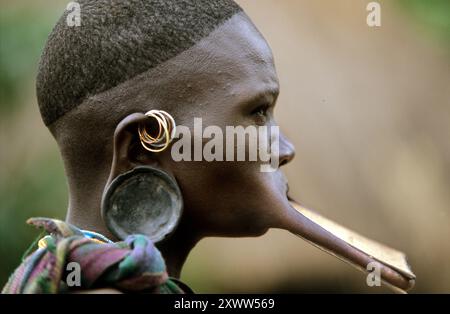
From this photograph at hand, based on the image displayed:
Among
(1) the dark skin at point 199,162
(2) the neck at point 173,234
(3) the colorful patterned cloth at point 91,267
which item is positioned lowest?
(3) the colorful patterned cloth at point 91,267

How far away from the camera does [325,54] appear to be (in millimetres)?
6473

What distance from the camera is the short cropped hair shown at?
269cm

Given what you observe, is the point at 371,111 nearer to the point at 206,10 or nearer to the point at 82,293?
the point at 206,10

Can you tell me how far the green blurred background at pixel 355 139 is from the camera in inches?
250

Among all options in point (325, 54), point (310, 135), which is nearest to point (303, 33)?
point (325, 54)

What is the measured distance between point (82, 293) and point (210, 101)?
712 millimetres

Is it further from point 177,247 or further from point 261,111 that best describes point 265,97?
point 177,247

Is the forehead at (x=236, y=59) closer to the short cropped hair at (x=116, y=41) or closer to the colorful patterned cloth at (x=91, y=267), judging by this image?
the short cropped hair at (x=116, y=41)

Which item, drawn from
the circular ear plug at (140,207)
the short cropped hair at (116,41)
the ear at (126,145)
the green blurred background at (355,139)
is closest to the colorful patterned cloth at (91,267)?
the circular ear plug at (140,207)

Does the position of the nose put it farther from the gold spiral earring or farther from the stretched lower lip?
the gold spiral earring

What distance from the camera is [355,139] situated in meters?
6.43

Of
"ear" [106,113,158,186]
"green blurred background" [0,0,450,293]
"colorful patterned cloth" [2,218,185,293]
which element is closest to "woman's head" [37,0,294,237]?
"ear" [106,113,158,186]

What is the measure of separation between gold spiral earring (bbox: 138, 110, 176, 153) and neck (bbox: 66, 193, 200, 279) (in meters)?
0.24

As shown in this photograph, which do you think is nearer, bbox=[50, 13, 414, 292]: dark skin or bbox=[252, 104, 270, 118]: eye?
bbox=[50, 13, 414, 292]: dark skin
